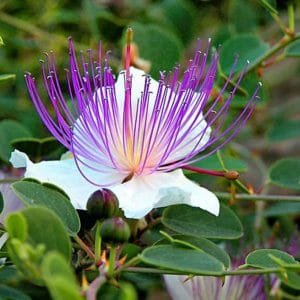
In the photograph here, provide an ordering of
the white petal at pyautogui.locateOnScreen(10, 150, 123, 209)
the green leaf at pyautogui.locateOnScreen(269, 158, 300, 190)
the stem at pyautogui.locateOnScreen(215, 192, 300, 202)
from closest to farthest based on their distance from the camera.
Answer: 1. the white petal at pyautogui.locateOnScreen(10, 150, 123, 209)
2. the stem at pyautogui.locateOnScreen(215, 192, 300, 202)
3. the green leaf at pyautogui.locateOnScreen(269, 158, 300, 190)

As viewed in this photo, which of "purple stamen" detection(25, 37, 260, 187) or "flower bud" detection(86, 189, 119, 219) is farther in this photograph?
"purple stamen" detection(25, 37, 260, 187)

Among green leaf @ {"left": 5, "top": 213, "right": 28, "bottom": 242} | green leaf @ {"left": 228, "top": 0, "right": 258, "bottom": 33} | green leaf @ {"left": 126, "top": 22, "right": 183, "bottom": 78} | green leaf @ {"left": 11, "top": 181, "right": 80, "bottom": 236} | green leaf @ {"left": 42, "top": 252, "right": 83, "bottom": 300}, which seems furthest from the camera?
green leaf @ {"left": 228, "top": 0, "right": 258, "bottom": 33}

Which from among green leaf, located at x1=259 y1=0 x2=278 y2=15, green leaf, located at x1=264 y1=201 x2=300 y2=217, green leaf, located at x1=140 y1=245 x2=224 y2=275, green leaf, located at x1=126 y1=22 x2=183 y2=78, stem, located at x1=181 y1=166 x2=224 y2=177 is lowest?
A: green leaf, located at x1=264 y1=201 x2=300 y2=217

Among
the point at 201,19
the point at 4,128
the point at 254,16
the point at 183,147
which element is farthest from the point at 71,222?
the point at 201,19

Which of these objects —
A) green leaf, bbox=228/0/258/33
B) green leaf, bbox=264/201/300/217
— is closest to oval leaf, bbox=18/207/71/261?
green leaf, bbox=264/201/300/217

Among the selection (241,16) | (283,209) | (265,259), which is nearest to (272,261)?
(265,259)

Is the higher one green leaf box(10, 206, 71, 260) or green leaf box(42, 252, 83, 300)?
green leaf box(42, 252, 83, 300)

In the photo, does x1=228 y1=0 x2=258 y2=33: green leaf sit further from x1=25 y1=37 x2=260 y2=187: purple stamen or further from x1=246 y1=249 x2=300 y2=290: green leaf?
x1=246 y1=249 x2=300 y2=290: green leaf

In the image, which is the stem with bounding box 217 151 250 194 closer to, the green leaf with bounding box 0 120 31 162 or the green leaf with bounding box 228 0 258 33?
the green leaf with bounding box 0 120 31 162

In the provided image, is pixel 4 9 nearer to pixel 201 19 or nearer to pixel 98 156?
pixel 201 19
